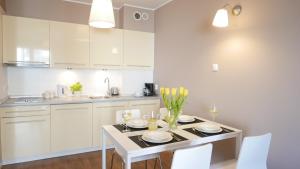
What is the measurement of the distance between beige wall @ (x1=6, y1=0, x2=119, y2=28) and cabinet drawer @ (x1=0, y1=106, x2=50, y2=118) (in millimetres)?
1477

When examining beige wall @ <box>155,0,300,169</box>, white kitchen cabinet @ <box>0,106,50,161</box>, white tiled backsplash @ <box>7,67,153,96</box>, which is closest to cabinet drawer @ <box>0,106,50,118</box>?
white kitchen cabinet @ <box>0,106,50,161</box>

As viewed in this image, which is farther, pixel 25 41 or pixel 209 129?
pixel 25 41

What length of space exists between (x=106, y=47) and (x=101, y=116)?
3.83 feet

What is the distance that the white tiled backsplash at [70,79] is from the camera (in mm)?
3152

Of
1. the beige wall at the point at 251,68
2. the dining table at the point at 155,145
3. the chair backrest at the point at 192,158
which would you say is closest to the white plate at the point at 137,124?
the dining table at the point at 155,145

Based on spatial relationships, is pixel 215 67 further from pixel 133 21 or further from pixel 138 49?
pixel 133 21

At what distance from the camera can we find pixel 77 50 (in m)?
3.23

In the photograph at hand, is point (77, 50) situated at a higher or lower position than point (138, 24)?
lower

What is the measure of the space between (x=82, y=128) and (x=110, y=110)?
51cm

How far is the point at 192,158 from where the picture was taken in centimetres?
132

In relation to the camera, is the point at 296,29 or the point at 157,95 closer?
the point at 296,29

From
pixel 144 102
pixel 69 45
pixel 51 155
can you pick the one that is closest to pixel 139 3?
pixel 69 45

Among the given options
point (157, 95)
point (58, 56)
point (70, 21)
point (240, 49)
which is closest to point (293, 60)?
point (240, 49)

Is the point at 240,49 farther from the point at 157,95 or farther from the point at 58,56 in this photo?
the point at 58,56
